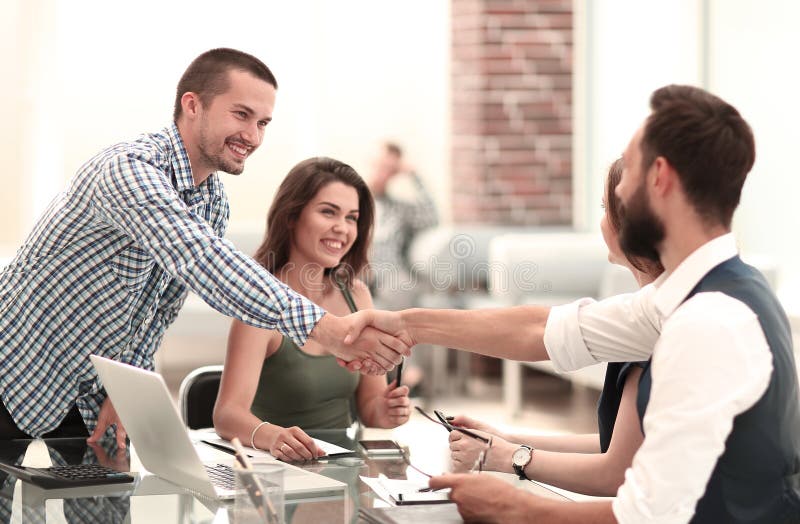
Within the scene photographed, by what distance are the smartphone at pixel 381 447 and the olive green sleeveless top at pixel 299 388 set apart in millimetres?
401

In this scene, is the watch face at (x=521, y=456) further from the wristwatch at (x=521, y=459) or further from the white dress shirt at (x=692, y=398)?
the white dress shirt at (x=692, y=398)

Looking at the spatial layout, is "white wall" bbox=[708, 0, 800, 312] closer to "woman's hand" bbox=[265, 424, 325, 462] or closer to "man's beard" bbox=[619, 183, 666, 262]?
A: "woman's hand" bbox=[265, 424, 325, 462]

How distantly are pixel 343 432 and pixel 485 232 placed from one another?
501cm

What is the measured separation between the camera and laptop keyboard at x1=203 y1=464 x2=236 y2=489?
60.6 inches

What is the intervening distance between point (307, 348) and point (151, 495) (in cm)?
84

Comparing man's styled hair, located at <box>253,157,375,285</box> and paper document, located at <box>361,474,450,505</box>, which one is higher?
man's styled hair, located at <box>253,157,375,285</box>

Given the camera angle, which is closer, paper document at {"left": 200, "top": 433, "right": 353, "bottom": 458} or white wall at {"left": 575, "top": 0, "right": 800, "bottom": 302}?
paper document at {"left": 200, "top": 433, "right": 353, "bottom": 458}

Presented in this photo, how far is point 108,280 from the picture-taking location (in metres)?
1.98

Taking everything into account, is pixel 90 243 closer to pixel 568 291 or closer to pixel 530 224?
pixel 568 291

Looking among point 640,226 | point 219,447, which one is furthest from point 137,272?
point 640,226

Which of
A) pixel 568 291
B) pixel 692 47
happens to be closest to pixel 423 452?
pixel 568 291

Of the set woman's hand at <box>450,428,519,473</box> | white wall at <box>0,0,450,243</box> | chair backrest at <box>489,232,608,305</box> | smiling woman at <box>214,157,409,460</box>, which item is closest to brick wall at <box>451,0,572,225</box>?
white wall at <box>0,0,450,243</box>

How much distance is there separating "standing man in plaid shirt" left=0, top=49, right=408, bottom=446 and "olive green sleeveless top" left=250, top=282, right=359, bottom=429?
0.93ft

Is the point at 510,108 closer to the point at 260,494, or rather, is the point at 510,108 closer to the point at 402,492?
the point at 402,492
